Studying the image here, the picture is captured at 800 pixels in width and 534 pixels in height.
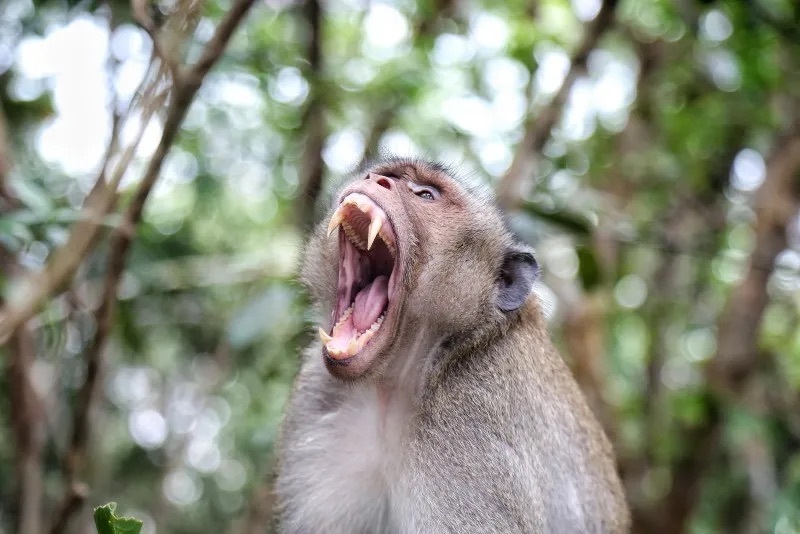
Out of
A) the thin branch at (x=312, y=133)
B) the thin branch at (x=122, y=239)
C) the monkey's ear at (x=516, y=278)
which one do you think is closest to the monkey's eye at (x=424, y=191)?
the monkey's ear at (x=516, y=278)

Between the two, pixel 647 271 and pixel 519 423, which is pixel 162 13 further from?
pixel 647 271

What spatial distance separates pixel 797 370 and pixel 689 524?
2120 mm

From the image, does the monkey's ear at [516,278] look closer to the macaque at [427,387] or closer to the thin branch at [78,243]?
the macaque at [427,387]

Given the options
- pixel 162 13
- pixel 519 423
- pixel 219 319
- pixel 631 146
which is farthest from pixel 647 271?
pixel 162 13

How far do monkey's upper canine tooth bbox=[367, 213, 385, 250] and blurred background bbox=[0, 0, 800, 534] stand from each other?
0.53 meters

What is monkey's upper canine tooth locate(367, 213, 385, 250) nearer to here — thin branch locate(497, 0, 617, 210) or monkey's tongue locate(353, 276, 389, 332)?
monkey's tongue locate(353, 276, 389, 332)

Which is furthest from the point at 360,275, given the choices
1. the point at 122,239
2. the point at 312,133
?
the point at 312,133

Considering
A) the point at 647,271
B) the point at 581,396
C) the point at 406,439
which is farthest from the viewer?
the point at 647,271

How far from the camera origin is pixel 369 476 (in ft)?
8.80

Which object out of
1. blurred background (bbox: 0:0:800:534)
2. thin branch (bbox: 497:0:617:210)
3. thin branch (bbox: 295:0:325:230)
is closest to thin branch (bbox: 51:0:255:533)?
blurred background (bbox: 0:0:800:534)

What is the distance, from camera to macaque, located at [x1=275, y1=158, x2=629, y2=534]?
251 centimetres

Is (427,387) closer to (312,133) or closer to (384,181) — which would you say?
(384,181)

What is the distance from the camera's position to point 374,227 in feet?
8.14

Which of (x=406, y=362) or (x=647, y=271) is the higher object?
(x=647, y=271)
